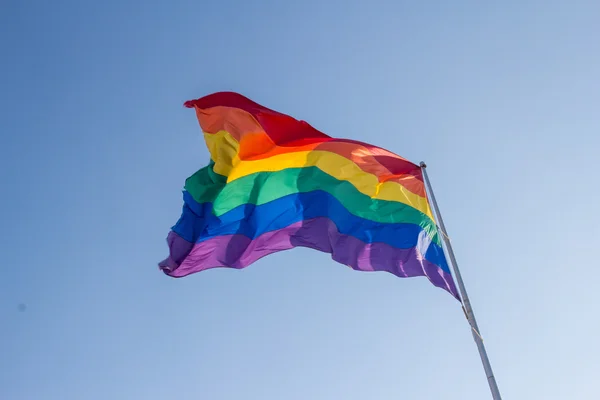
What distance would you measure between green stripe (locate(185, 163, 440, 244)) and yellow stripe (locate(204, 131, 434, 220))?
10 cm

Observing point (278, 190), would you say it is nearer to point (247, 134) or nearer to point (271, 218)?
point (271, 218)

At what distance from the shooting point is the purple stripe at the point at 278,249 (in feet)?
42.8

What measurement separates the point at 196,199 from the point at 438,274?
5875mm

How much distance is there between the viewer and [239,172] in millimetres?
15086

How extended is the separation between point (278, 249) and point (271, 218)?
0.82m

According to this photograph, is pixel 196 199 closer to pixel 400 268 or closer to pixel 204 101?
pixel 204 101

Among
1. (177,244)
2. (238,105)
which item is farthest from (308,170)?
(177,244)

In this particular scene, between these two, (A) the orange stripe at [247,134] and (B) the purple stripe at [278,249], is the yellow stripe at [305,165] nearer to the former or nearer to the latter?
(A) the orange stripe at [247,134]

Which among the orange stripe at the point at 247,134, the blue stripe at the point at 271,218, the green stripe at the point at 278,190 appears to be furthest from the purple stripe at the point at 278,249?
the orange stripe at the point at 247,134

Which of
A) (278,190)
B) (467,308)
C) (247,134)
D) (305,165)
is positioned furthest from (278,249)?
(467,308)

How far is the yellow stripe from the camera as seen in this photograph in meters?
13.7

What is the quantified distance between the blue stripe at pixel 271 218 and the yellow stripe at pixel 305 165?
581 millimetres

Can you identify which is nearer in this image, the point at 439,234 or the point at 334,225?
the point at 439,234

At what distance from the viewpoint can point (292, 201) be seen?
14539mm
